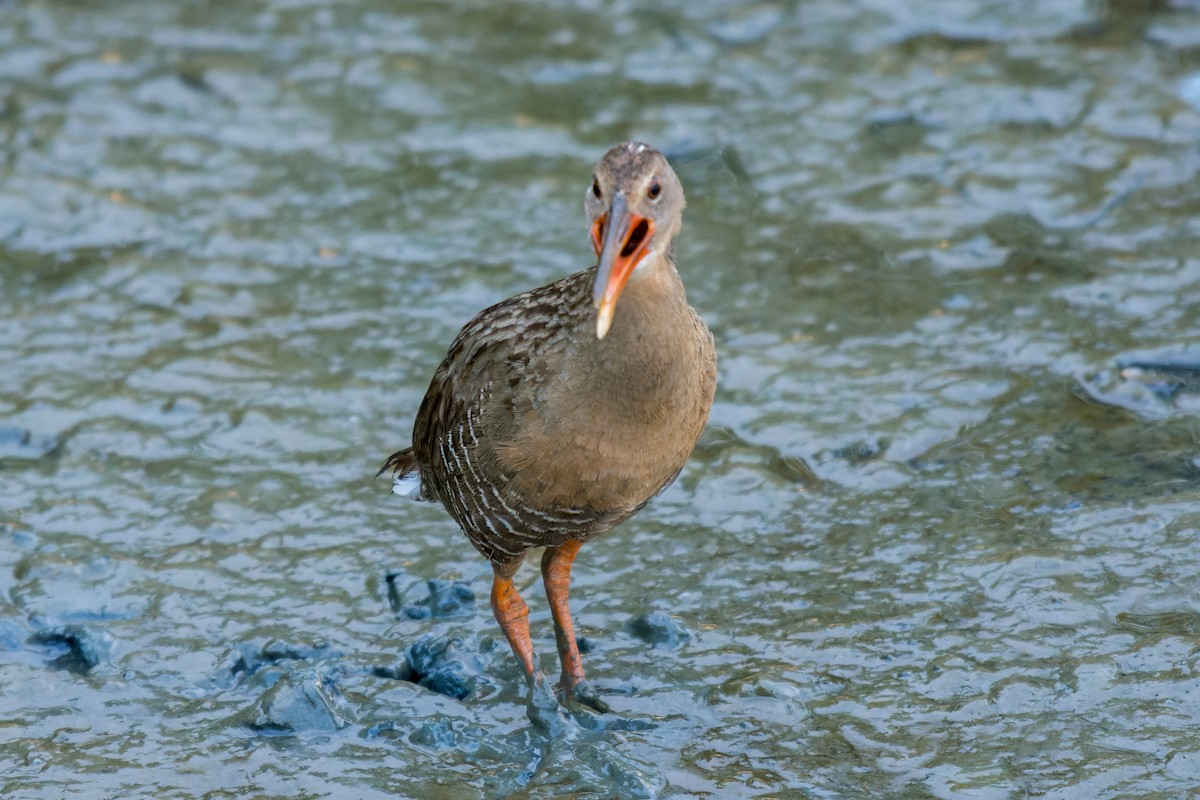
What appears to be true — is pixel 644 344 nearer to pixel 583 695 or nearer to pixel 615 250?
pixel 615 250

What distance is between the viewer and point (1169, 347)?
231 inches

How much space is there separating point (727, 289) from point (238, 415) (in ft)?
6.65

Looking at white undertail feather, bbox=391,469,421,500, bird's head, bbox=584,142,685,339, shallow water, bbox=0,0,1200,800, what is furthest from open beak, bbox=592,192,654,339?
shallow water, bbox=0,0,1200,800

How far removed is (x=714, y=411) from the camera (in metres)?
5.92

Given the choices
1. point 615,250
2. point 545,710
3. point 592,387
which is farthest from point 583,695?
point 615,250

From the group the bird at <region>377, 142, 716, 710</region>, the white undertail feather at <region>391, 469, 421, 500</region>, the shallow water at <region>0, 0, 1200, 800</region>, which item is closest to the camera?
the bird at <region>377, 142, 716, 710</region>

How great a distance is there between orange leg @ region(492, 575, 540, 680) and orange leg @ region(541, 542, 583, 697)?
10 centimetres

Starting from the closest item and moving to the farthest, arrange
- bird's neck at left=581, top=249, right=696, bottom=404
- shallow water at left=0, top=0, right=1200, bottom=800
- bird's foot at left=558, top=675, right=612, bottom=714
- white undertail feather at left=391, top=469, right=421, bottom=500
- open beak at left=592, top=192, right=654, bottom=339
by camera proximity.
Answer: open beak at left=592, top=192, right=654, bottom=339 → bird's neck at left=581, top=249, right=696, bottom=404 → shallow water at left=0, top=0, right=1200, bottom=800 → bird's foot at left=558, top=675, right=612, bottom=714 → white undertail feather at left=391, top=469, right=421, bottom=500

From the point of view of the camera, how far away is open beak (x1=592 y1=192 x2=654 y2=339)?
145 inches

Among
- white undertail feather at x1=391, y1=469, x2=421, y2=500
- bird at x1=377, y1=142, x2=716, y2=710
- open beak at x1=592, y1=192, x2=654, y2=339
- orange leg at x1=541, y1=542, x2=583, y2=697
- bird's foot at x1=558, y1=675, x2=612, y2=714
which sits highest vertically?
open beak at x1=592, y1=192, x2=654, y2=339

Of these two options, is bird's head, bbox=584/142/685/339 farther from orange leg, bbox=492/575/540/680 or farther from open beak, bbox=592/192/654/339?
orange leg, bbox=492/575/540/680

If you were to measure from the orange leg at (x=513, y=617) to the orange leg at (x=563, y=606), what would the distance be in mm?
101

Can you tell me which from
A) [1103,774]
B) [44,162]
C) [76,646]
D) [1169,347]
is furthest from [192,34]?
[1103,774]

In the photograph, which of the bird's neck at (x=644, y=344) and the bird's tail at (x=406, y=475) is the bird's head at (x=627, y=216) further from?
the bird's tail at (x=406, y=475)
